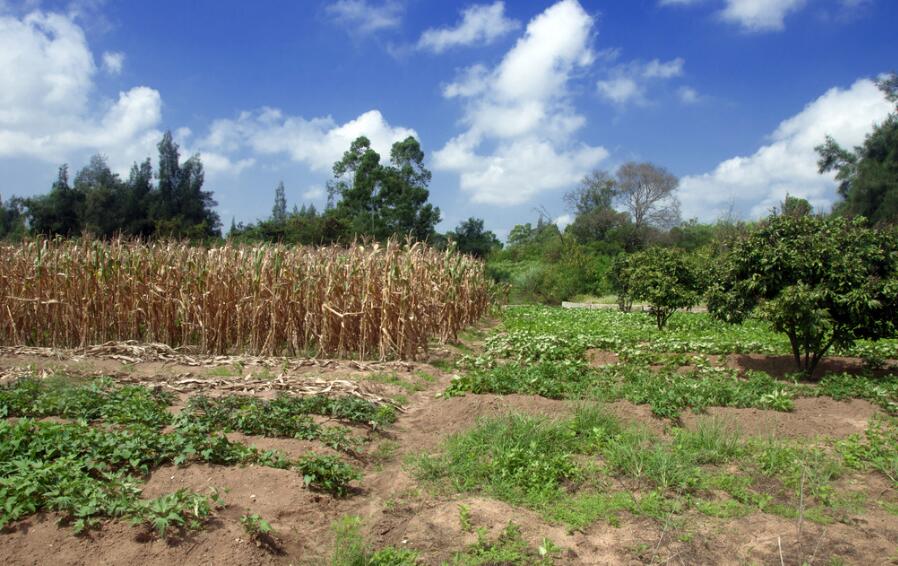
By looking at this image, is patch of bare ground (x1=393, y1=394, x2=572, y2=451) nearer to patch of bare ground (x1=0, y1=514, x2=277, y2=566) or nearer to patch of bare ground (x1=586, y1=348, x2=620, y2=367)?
patch of bare ground (x1=0, y1=514, x2=277, y2=566)

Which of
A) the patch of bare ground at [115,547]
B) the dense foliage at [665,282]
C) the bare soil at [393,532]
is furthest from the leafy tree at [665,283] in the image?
the patch of bare ground at [115,547]

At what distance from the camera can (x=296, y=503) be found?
4633 millimetres

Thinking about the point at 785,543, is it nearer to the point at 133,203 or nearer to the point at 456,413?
the point at 456,413

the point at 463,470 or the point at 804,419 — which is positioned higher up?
the point at 804,419

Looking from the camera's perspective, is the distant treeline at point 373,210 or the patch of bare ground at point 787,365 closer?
the patch of bare ground at point 787,365

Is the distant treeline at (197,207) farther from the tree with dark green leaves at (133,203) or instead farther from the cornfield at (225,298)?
the cornfield at (225,298)

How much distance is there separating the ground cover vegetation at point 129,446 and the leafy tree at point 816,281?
5960 mm

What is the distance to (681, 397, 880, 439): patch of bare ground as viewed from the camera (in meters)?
6.27

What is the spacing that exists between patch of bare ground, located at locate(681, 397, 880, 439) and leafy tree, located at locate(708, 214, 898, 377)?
167 cm

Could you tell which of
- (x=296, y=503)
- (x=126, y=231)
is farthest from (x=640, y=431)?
(x=126, y=231)

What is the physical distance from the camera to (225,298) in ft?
37.3

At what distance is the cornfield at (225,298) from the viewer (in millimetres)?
10812

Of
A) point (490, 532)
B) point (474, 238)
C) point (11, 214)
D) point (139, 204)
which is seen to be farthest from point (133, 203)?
point (490, 532)

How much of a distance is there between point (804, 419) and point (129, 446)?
6.70 meters
